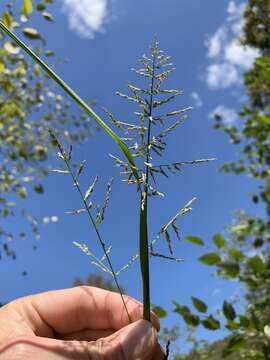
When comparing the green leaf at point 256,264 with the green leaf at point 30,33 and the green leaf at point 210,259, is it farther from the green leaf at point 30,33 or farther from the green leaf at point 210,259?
the green leaf at point 30,33

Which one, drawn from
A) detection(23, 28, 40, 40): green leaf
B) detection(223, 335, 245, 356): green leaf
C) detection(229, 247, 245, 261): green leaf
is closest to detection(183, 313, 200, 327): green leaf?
detection(223, 335, 245, 356): green leaf

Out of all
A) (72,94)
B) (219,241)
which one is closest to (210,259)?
(219,241)

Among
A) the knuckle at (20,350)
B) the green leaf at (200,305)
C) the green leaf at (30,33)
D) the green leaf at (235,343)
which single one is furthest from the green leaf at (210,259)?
the green leaf at (30,33)

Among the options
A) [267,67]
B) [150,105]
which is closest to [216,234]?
[150,105]

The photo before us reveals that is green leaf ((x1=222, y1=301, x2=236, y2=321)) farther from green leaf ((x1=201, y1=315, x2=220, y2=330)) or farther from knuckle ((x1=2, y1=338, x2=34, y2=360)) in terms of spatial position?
knuckle ((x1=2, y1=338, x2=34, y2=360))

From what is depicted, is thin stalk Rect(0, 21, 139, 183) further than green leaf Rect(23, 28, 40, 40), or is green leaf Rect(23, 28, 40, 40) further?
green leaf Rect(23, 28, 40, 40)

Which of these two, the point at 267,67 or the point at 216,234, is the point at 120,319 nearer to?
the point at 216,234
